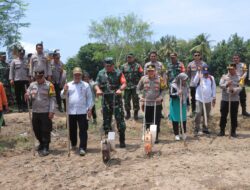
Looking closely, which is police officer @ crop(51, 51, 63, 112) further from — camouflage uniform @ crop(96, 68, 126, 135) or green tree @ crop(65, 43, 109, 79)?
green tree @ crop(65, 43, 109, 79)

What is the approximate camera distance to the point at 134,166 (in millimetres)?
7457

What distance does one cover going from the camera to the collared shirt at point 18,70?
40.9ft

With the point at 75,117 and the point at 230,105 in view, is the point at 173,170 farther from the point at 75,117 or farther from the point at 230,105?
the point at 230,105

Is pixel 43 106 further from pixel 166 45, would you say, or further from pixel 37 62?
pixel 166 45

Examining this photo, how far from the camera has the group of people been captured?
29.1 feet

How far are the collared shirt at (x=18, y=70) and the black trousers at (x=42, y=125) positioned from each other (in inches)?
→ 155

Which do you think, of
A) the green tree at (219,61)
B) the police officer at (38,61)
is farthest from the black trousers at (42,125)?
the green tree at (219,61)

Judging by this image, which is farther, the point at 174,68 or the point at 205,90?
the point at 174,68

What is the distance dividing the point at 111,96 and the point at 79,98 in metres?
0.77

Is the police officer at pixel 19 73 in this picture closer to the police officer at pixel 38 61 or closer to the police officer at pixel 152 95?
the police officer at pixel 38 61

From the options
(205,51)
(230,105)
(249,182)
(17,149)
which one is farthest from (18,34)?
(205,51)

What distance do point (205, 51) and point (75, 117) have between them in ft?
159

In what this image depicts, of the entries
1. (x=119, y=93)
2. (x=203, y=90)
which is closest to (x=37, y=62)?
(x=119, y=93)

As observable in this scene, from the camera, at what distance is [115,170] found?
7.25m
